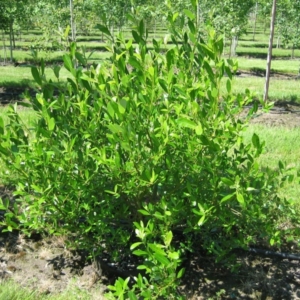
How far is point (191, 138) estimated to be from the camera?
2.15 metres

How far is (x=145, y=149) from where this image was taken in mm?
2270

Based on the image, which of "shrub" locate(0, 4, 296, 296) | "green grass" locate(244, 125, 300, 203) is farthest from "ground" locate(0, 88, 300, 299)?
"green grass" locate(244, 125, 300, 203)

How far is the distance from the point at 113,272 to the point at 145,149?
1065 millimetres

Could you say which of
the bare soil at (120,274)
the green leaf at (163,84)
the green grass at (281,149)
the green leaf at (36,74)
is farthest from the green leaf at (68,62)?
the green grass at (281,149)

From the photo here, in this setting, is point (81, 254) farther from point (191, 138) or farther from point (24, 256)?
point (191, 138)

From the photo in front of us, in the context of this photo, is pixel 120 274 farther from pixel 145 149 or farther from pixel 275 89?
pixel 275 89

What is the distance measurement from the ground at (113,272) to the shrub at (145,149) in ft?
1.02

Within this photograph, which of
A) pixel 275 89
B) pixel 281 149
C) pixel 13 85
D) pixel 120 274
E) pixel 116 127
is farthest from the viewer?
pixel 275 89

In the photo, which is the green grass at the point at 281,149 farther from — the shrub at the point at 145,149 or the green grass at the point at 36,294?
the green grass at the point at 36,294

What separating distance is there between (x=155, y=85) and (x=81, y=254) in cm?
158

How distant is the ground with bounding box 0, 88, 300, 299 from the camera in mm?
2611

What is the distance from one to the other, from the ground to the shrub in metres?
0.31

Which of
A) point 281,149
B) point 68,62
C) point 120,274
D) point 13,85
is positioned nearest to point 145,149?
point 68,62

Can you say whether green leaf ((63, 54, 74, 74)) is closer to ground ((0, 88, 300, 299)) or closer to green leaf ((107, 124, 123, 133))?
green leaf ((107, 124, 123, 133))
